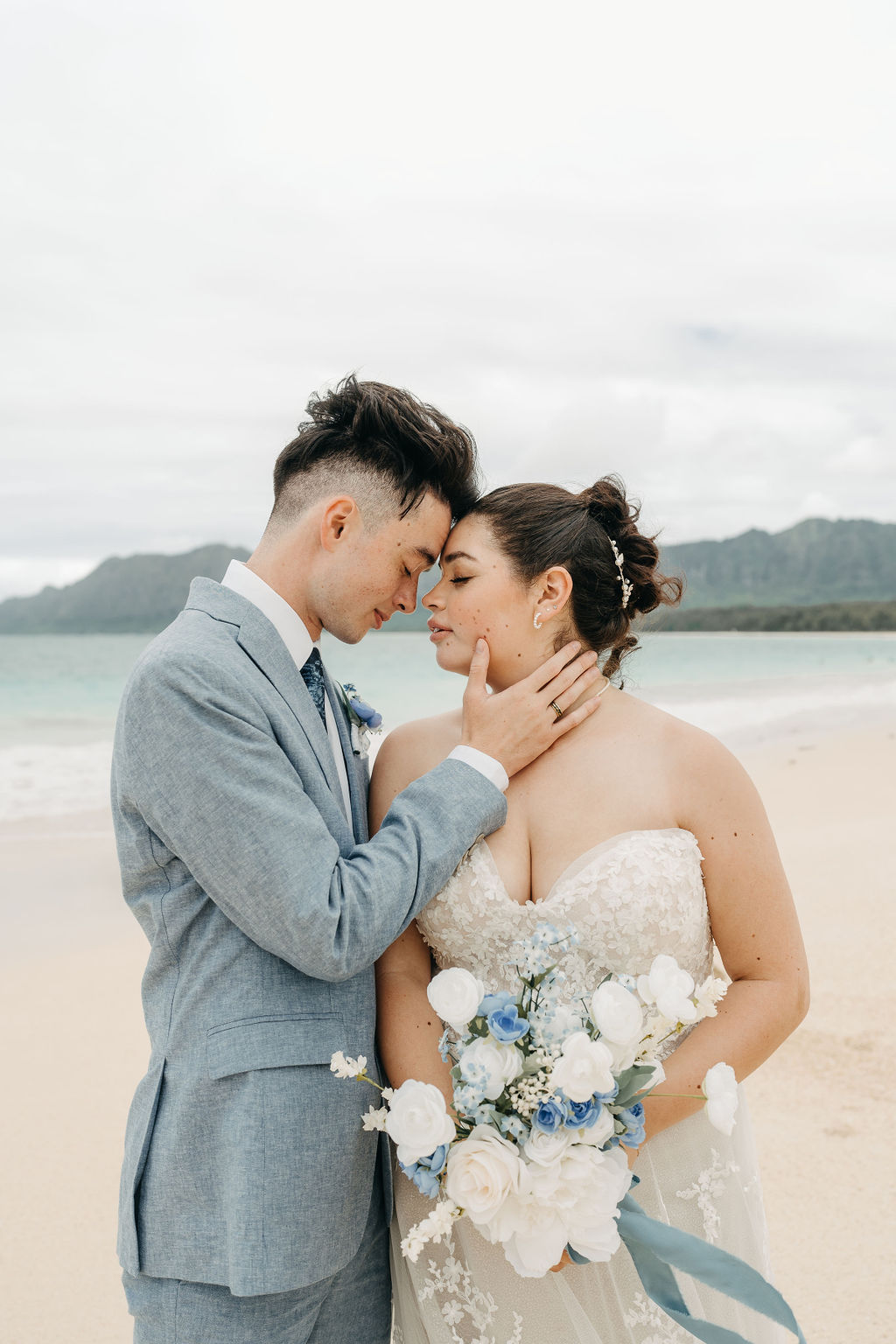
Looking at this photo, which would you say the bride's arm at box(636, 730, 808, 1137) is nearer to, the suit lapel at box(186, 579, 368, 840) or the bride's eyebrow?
the bride's eyebrow

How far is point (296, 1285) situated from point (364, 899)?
33.0 inches

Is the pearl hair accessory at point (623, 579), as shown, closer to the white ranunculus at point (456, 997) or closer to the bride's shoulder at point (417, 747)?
the bride's shoulder at point (417, 747)

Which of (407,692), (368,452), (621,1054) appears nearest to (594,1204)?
(621,1054)

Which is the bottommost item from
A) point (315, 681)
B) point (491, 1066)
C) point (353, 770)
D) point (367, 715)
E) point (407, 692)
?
point (407, 692)

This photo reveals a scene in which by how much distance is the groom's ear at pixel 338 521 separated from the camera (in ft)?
8.41

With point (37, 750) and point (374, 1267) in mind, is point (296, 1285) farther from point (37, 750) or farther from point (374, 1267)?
point (37, 750)

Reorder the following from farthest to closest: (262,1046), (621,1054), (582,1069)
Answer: (262,1046)
(621,1054)
(582,1069)

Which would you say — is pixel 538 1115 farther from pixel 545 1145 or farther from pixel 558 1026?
pixel 558 1026

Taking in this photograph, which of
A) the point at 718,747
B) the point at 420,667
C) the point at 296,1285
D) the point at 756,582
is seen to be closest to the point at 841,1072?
the point at 718,747

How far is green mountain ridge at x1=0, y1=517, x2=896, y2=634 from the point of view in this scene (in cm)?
6962

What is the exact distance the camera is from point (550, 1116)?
73.4 inches

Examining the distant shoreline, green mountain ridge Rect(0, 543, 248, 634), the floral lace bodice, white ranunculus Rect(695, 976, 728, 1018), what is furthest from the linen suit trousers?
green mountain ridge Rect(0, 543, 248, 634)

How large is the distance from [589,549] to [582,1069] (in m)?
1.49

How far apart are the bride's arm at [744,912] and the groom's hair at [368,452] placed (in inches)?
40.1
